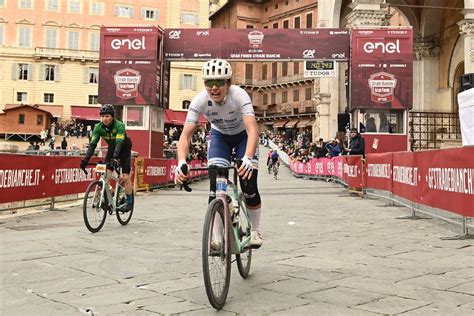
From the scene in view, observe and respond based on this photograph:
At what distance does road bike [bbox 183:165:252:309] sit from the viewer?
367 centimetres

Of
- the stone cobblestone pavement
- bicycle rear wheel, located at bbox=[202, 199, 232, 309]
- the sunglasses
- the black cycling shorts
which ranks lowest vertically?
the stone cobblestone pavement

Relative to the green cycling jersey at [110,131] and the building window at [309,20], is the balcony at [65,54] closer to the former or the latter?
the building window at [309,20]

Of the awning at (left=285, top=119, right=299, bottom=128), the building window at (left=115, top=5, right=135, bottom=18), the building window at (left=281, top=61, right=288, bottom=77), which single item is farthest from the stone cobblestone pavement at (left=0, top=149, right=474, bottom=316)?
the building window at (left=281, top=61, right=288, bottom=77)

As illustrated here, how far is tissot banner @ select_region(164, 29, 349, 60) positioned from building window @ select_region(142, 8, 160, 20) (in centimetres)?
4148

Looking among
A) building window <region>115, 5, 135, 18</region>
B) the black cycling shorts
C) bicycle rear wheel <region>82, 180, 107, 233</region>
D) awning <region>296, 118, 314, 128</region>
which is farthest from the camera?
awning <region>296, 118, 314, 128</region>

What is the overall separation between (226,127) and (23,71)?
59175 mm

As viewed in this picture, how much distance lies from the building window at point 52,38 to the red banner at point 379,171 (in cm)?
5326

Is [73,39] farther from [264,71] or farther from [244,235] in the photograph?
[244,235]

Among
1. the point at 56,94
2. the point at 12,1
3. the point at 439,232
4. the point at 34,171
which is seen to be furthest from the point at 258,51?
the point at 12,1

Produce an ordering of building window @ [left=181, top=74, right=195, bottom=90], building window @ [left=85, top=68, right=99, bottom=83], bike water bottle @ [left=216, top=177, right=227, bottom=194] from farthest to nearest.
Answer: building window @ [left=181, top=74, right=195, bottom=90], building window @ [left=85, top=68, right=99, bottom=83], bike water bottle @ [left=216, top=177, right=227, bottom=194]

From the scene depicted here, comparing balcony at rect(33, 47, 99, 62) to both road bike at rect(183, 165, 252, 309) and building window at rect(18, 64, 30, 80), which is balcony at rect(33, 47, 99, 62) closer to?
building window at rect(18, 64, 30, 80)

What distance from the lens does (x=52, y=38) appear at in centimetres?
5931

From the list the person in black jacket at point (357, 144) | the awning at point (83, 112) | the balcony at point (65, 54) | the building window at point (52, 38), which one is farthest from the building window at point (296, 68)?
the person in black jacket at point (357, 144)

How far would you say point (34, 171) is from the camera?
10156 mm
